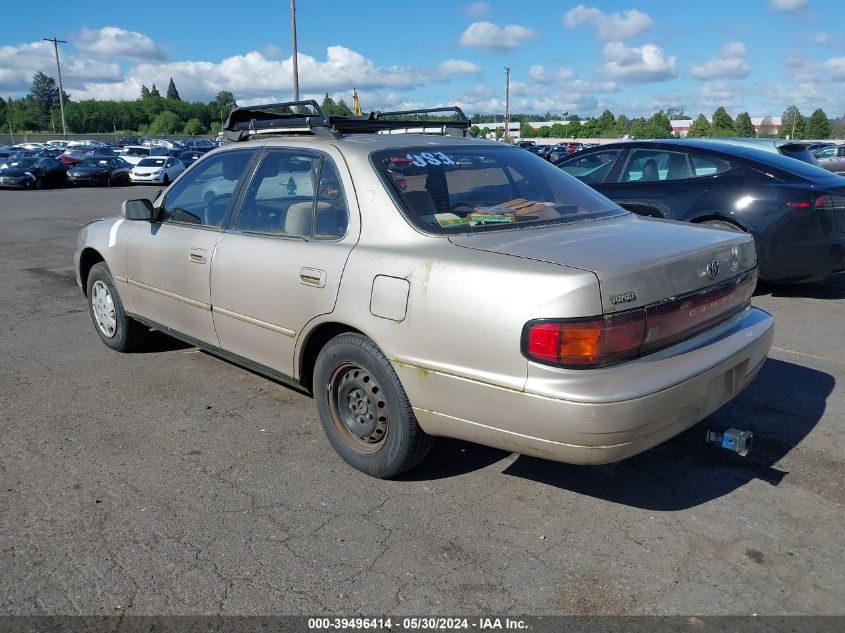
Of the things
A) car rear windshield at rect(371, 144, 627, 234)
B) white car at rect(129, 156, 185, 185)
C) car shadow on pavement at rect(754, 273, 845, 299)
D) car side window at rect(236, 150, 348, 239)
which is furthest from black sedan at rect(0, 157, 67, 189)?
car rear windshield at rect(371, 144, 627, 234)

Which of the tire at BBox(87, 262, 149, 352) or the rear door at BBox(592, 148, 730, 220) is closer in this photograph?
the tire at BBox(87, 262, 149, 352)

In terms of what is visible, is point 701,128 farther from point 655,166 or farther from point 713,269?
point 713,269

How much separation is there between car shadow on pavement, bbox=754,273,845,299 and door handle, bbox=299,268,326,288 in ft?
18.7

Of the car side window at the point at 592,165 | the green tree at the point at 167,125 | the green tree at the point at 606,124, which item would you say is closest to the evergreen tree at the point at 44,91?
the green tree at the point at 167,125

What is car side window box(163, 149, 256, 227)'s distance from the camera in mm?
4414

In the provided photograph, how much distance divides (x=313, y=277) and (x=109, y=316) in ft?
9.47

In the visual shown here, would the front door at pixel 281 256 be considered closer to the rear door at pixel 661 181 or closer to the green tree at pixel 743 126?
the rear door at pixel 661 181

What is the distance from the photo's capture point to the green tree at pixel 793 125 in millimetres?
81625

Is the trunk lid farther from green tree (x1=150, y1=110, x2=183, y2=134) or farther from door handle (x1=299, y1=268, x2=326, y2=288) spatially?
green tree (x1=150, y1=110, x2=183, y2=134)

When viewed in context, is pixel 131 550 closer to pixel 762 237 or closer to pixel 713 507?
pixel 713 507

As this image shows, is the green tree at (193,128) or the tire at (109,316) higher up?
the green tree at (193,128)

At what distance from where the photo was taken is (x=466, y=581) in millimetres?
2764

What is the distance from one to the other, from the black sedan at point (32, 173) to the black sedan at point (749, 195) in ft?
89.1

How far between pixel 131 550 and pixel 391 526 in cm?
109
